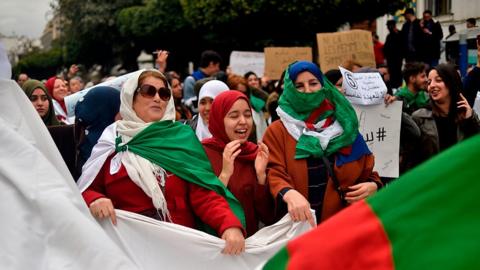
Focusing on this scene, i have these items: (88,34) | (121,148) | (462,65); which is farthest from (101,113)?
(88,34)

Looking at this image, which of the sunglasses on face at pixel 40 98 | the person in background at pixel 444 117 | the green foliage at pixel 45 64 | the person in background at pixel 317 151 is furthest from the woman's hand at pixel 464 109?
the green foliage at pixel 45 64

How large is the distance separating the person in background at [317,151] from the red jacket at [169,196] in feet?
1.22

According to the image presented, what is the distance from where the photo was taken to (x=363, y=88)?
5.50 metres

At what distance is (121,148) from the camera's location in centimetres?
374

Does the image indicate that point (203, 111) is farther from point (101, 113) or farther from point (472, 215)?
point (472, 215)

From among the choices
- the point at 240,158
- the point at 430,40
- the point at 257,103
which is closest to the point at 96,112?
the point at 240,158

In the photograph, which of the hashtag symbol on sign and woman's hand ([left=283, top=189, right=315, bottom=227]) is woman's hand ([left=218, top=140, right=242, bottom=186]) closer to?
woman's hand ([left=283, top=189, right=315, bottom=227])

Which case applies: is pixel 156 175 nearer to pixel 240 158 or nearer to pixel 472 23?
pixel 240 158

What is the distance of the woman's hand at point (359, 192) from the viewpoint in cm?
387

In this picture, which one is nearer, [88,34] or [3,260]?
[3,260]

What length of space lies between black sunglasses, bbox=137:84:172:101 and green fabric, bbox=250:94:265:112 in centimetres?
449

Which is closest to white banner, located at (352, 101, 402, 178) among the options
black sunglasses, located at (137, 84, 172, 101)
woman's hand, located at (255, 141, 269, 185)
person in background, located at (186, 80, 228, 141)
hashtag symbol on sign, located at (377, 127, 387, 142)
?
hashtag symbol on sign, located at (377, 127, 387, 142)

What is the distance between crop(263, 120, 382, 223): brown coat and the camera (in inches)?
154

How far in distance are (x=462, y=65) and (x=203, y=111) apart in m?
5.00
